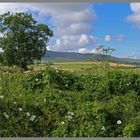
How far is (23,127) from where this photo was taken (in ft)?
14.6

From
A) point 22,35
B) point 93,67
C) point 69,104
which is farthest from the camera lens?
point 22,35

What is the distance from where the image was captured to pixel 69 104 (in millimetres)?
5047

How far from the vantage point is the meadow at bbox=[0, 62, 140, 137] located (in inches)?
175

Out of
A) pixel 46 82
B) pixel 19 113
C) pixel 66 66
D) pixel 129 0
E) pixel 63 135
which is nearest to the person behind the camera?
pixel 63 135

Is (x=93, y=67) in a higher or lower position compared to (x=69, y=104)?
higher

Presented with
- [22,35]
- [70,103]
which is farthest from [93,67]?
[22,35]

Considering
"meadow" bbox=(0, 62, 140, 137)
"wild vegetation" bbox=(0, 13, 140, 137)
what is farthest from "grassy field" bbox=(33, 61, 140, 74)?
"meadow" bbox=(0, 62, 140, 137)

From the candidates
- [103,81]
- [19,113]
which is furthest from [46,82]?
[19,113]

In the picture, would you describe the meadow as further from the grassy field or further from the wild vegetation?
the grassy field

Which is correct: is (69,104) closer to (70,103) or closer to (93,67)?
(70,103)

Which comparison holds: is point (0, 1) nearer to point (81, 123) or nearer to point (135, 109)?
point (81, 123)

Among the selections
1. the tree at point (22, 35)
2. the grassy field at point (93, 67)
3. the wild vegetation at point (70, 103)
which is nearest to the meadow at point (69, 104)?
the wild vegetation at point (70, 103)

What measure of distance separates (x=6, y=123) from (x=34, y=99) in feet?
2.70

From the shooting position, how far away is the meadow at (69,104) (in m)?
4.43
